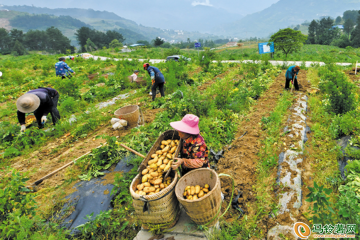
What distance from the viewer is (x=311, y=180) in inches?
138

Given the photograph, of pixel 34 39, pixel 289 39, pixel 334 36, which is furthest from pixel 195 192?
pixel 34 39

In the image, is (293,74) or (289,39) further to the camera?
(289,39)

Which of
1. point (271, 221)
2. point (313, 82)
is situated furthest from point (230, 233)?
point (313, 82)

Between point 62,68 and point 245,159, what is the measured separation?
32.0 ft

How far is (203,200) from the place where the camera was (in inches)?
A: 93.0

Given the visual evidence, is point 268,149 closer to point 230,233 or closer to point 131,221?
point 230,233

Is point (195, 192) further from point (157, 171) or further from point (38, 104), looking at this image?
point (38, 104)

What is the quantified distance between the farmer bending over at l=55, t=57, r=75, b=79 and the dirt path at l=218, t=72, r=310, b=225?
892 centimetres

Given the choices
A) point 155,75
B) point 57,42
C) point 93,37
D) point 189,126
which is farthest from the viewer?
point 93,37

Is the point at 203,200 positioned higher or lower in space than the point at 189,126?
lower

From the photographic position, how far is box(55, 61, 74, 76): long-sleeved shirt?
9028mm

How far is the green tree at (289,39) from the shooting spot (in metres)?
22.3

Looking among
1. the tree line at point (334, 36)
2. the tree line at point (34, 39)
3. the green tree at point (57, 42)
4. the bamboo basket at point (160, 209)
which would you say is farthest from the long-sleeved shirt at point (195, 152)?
the tree line at point (34, 39)

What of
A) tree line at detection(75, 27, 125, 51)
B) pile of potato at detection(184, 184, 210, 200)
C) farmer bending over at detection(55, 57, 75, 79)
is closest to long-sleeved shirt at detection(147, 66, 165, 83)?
farmer bending over at detection(55, 57, 75, 79)
